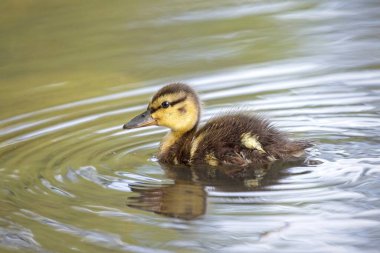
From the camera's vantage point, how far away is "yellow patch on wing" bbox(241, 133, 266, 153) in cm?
589

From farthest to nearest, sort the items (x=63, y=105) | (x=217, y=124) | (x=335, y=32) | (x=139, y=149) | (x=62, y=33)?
1. (x=62, y=33)
2. (x=335, y=32)
3. (x=63, y=105)
4. (x=139, y=149)
5. (x=217, y=124)

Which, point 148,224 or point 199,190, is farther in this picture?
point 199,190

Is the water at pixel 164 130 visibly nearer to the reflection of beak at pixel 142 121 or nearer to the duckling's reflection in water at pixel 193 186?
the duckling's reflection in water at pixel 193 186

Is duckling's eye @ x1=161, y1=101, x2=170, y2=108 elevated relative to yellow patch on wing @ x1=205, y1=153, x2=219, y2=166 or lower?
elevated

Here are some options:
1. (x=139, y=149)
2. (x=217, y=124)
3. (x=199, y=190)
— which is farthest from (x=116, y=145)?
(x=199, y=190)

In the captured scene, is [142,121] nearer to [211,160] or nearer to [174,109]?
[174,109]

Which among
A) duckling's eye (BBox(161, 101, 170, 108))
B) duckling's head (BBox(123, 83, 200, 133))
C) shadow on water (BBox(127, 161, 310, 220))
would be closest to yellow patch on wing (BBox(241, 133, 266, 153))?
shadow on water (BBox(127, 161, 310, 220))

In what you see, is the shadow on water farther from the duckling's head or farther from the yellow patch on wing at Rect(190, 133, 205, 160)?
the duckling's head

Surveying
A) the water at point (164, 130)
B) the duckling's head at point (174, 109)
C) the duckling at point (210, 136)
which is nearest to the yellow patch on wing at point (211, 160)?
the duckling at point (210, 136)

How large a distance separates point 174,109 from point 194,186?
96 centimetres

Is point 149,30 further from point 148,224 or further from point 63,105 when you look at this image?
point 148,224

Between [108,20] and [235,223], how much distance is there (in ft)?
18.4

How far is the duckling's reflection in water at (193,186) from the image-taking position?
16.8 ft

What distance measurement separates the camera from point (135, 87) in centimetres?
787
